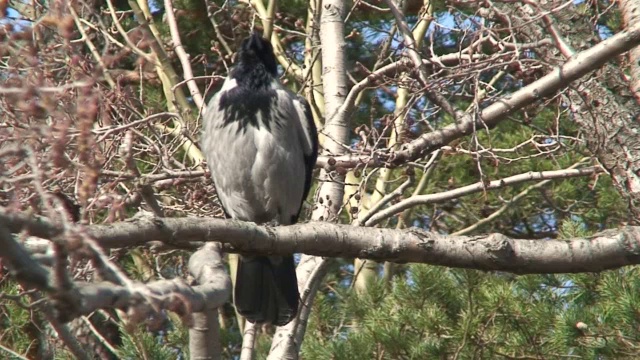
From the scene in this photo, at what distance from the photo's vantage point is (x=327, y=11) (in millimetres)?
5734

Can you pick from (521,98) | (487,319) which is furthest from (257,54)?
(521,98)

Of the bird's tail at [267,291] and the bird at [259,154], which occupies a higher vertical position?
the bird at [259,154]

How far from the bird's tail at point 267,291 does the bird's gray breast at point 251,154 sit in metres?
0.39

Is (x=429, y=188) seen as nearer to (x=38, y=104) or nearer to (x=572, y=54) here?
(x=572, y=54)

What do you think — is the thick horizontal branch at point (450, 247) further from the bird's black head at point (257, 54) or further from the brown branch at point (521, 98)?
the bird's black head at point (257, 54)

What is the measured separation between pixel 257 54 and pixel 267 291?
1349mm

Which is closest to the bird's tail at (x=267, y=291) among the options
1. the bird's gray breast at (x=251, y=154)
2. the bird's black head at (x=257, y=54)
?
the bird's gray breast at (x=251, y=154)

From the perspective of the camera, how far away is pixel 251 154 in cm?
543

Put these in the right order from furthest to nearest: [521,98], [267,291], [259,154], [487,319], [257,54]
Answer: [487,319] < [257,54] < [259,154] < [267,291] < [521,98]

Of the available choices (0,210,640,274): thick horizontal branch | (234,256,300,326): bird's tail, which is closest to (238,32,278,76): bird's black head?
(234,256,300,326): bird's tail

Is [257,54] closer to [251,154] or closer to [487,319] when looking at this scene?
[251,154]

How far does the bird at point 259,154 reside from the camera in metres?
5.25

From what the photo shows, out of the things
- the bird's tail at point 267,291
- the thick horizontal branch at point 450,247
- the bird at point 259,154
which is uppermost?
the bird at point 259,154

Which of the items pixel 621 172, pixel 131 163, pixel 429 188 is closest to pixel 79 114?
pixel 131 163
